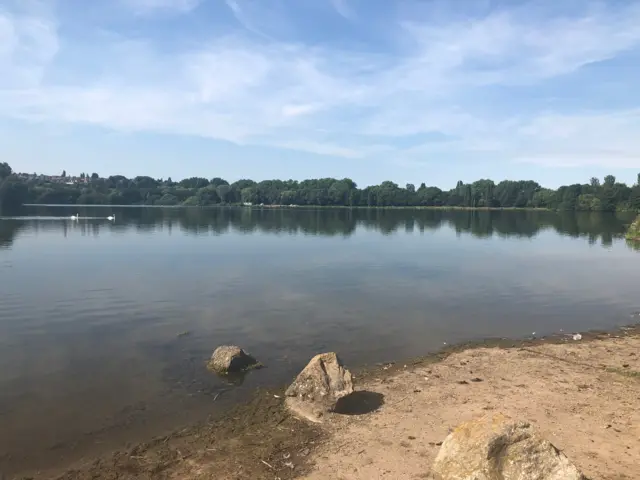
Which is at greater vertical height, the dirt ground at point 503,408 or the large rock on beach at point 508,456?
the large rock on beach at point 508,456

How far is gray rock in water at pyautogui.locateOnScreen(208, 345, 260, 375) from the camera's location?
16.6 metres

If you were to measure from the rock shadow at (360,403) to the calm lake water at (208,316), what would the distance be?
3.49m

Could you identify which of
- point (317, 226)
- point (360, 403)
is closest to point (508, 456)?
point (360, 403)

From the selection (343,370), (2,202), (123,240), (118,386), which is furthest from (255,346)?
(2,202)

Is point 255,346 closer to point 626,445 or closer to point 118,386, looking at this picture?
point 118,386

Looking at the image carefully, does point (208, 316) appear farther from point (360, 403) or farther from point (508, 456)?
point (508, 456)

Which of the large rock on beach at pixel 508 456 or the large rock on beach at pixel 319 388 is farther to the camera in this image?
the large rock on beach at pixel 319 388

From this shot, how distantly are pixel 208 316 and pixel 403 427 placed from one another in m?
15.2

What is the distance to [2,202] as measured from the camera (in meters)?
191

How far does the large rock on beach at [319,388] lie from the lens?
13086 mm

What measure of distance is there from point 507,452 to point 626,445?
13.0 feet

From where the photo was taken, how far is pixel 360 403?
13.6m

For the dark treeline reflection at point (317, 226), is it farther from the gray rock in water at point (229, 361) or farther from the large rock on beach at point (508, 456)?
the large rock on beach at point (508, 456)

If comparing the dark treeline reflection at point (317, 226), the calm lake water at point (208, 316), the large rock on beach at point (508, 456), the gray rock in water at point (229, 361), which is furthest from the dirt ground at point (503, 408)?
the dark treeline reflection at point (317, 226)
